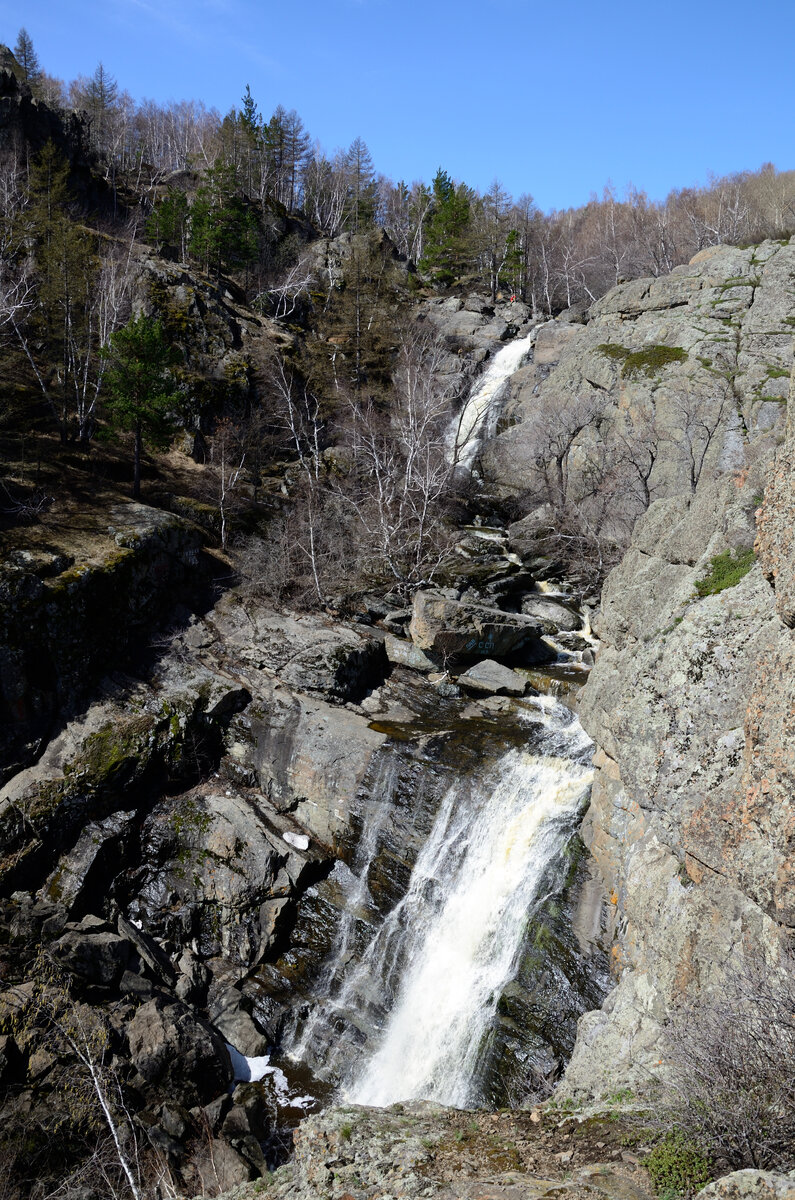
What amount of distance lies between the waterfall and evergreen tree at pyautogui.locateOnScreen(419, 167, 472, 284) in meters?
16.2

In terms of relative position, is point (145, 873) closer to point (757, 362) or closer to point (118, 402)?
point (118, 402)

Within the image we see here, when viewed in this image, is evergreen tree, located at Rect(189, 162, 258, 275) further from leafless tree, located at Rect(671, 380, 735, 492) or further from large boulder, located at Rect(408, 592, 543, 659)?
large boulder, located at Rect(408, 592, 543, 659)

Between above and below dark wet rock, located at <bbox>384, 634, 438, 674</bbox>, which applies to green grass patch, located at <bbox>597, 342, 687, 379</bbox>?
above

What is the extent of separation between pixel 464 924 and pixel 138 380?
2081cm

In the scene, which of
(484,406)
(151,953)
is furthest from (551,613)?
(484,406)

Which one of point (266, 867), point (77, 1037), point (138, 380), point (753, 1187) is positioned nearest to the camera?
point (753, 1187)

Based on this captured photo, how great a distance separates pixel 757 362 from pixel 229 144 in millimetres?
50962

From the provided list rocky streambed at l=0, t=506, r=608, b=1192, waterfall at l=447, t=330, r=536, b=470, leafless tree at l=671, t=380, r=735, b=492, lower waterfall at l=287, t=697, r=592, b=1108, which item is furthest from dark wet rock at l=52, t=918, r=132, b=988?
waterfall at l=447, t=330, r=536, b=470

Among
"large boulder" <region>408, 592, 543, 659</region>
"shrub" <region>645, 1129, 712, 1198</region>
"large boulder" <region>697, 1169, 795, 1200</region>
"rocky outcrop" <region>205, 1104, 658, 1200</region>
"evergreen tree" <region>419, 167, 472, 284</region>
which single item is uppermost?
"evergreen tree" <region>419, 167, 472, 284</region>

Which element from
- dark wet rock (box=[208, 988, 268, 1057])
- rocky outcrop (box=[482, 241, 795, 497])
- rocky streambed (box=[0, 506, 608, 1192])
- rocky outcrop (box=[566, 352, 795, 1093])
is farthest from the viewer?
rocky outcrop (box=[482, 241, 795, 497])

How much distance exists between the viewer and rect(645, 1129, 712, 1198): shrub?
494 centimetres

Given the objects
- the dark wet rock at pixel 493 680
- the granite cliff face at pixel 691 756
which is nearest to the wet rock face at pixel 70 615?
the dark wet rock at pixel 493 680

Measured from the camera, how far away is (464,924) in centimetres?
1450

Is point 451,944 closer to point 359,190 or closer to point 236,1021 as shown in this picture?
point 236,1021
